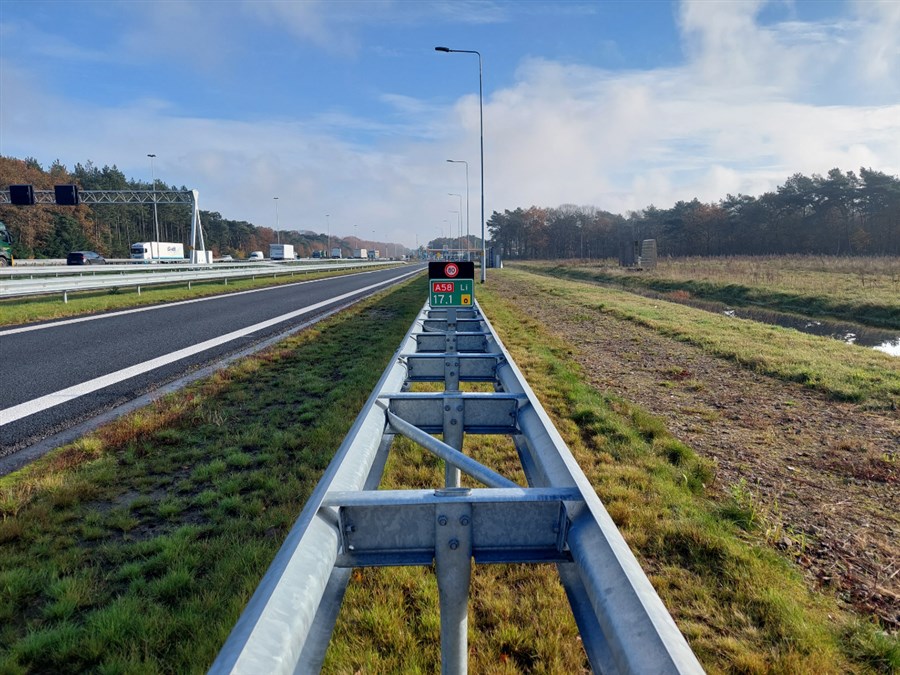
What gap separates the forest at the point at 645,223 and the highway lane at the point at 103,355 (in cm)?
4892

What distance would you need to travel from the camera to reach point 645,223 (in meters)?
107

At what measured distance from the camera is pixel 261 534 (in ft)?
10.7

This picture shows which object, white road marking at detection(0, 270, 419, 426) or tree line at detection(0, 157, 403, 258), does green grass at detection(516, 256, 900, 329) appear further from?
tree line at detection(0, 157, 403, 258)

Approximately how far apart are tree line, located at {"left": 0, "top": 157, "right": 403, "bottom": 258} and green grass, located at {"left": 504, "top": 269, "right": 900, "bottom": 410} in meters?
69.7

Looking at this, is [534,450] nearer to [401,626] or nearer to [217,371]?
[401,626]

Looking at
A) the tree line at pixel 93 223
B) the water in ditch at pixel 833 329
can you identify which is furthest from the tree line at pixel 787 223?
the tree line at pixel 93 223

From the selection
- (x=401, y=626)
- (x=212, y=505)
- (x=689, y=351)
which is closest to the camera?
(x=401, y=626)

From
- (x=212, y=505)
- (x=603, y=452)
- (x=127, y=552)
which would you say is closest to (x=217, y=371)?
(x=212, y=505)

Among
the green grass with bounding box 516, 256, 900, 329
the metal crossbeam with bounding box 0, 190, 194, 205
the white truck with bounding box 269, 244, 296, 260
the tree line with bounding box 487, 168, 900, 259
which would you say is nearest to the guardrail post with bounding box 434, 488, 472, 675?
the green grass with bounding box 516, 256, 900, 329

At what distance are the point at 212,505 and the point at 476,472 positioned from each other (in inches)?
101

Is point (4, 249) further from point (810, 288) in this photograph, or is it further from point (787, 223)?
point (787, 223)

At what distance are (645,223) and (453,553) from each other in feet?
379

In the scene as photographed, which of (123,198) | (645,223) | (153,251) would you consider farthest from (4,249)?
(645,223)

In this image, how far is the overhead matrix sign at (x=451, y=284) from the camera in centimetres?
525
